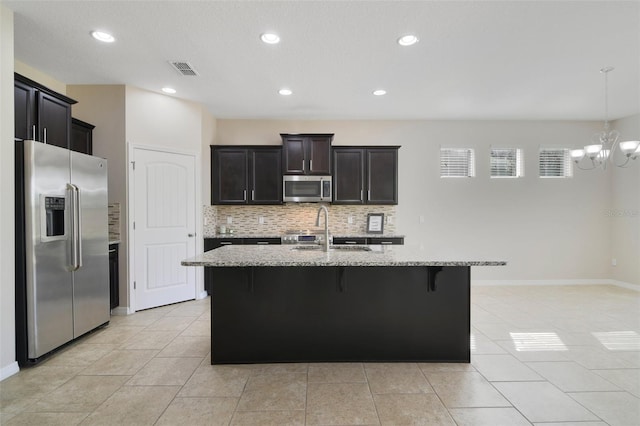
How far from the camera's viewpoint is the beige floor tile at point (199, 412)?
1.96 m

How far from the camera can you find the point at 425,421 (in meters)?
1.96

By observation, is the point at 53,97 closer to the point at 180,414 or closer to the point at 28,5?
the point at 28,5

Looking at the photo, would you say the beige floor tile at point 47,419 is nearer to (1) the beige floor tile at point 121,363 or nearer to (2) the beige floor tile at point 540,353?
(1) the beige floor tile at point 121,363

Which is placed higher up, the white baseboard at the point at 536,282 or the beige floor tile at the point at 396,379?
the white baseboard at the point at 536,282

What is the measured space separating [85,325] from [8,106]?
210cm

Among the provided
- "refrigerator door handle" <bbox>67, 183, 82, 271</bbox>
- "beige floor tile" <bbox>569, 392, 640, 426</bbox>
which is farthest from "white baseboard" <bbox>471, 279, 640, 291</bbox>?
"refrigerator door handle" <bbox>67, 183, 82, 271</bbox>

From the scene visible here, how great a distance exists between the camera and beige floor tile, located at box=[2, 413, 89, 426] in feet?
6.41

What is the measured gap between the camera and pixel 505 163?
5676 mm

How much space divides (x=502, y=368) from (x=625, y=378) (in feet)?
2.89

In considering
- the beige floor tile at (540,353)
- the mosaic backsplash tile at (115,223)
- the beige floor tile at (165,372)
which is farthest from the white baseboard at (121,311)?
the beige floor tile at (540,353)

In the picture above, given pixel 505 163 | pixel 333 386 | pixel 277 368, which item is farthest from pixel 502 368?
pixel 505 163

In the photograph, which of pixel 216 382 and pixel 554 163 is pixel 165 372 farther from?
pixel 554 163

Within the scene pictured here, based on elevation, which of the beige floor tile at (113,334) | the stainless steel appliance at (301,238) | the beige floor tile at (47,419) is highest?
the stainless steel appliance at (301,238)

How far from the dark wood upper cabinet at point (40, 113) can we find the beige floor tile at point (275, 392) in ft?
9.82
